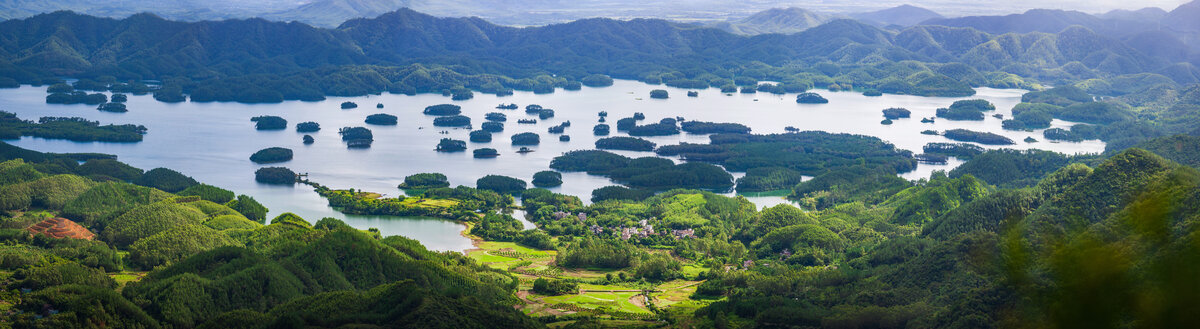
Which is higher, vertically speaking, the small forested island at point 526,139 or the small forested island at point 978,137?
the small forested island at point 526,139

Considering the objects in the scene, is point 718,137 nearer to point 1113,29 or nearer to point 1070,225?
point 1070,225

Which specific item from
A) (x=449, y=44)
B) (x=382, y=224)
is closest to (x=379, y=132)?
(x=382, y=224)

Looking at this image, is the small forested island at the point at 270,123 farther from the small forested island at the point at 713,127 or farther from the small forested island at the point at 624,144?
the small forested island at the point at 713,127

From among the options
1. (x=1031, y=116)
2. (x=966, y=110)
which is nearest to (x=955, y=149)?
(x=1031, y=116)

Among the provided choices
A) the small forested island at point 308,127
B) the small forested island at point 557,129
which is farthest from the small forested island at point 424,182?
the small forested island at point 308,127

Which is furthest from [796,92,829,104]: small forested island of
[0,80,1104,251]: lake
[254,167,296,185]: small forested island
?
[254,167,296,185]: small forested island

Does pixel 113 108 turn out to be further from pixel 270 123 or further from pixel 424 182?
pixel 424 182
